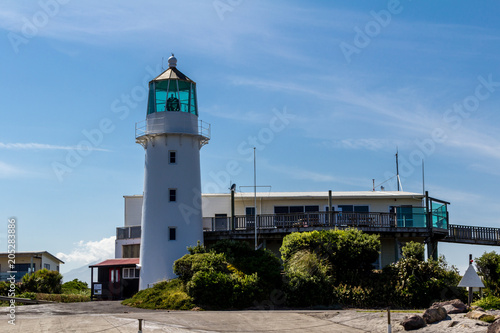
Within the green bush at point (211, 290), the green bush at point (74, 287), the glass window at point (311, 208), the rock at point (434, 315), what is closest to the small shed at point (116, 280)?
the green bush at point (74, 287)

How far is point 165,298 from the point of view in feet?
97.4

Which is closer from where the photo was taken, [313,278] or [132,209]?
[313,278]

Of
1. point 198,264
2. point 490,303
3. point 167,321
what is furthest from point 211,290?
point 490,303

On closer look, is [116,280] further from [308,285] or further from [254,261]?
[308,285]

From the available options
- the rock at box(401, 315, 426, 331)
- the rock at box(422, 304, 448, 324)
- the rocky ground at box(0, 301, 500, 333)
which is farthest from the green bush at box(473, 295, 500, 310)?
the rock at box(401, 315, 426, 331)

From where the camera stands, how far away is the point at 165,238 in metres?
35.2

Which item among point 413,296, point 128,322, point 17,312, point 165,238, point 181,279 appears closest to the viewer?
point 128,322

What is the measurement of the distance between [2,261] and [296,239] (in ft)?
81.7

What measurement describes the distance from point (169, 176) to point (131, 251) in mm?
6874

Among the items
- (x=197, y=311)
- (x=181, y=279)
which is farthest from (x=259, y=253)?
(x=197, y=311)

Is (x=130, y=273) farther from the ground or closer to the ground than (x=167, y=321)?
farther from the ground

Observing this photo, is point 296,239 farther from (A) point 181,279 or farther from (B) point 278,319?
(B) point 278,319

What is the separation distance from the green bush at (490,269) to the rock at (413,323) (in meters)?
6.68

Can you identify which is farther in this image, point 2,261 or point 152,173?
point 2,261
